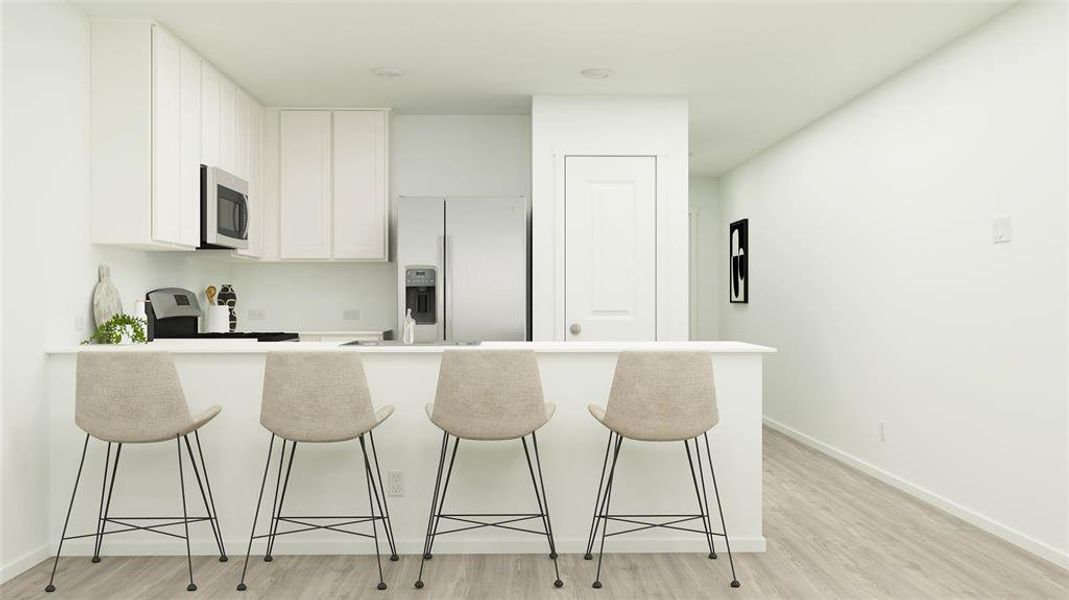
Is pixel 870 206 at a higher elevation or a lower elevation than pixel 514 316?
higher

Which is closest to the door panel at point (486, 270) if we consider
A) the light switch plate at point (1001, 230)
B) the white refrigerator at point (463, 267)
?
the white refrigerator at point (463, 267)

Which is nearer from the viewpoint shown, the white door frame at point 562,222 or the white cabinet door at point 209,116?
the white cabinet door at point 209,116

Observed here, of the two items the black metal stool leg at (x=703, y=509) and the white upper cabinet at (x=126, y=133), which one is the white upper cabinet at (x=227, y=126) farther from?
the black metal stool leg at (x=703, y=509)

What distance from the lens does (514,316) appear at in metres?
4.79

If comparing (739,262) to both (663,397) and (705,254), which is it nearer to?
(705,254)

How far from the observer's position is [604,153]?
4.88 m

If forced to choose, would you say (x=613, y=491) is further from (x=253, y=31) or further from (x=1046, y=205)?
(x=253, y=31)

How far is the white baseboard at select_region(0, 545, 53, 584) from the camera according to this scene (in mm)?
2939

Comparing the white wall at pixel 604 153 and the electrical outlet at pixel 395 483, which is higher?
Result: the white wall at pixel 604 153

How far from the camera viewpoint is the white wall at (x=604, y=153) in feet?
16.0

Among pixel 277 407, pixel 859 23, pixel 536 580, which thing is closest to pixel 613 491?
pixel 536 580

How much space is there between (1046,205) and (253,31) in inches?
155

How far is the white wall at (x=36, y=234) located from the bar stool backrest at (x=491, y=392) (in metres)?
1.86

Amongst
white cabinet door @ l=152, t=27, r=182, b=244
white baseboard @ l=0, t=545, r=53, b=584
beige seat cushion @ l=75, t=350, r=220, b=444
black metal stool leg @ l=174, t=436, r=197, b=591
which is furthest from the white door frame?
white baseboard @ l=0, t=545, r=53, b=584
